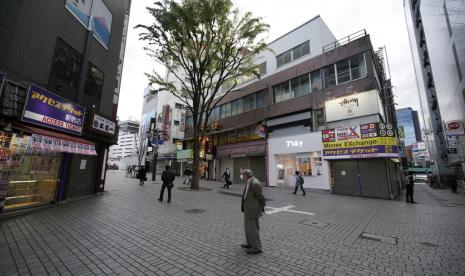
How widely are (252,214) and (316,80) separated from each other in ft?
63.3

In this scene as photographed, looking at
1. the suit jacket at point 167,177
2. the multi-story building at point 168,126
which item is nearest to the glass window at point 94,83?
the suit jacket at point 167,177

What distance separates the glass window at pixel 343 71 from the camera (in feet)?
60.4

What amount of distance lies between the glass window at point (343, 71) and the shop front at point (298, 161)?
5.57 meters

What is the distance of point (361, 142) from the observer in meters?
15.9

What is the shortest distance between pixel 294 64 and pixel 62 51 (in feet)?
68.6

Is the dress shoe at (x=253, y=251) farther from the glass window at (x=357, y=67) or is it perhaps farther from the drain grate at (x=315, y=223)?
the glass window at (x=357, y=67)

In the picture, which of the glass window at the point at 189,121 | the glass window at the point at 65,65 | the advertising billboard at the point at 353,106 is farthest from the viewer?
the glass window at the point at 189,121

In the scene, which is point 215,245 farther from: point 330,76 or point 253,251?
point 330,76

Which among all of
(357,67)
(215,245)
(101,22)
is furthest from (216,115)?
(215,245)

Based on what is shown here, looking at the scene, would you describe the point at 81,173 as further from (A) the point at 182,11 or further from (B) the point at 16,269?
(A) the point at 182,11

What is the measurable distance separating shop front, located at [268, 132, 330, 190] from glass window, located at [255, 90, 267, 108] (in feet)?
18.3

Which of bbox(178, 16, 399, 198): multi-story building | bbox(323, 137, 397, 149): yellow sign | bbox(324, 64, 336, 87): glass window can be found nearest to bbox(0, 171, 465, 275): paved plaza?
bbox(323, 137, 397, 149): yellow sign

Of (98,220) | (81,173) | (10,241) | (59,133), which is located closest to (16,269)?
(10,241)

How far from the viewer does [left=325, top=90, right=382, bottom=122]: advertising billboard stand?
16.4 metres
